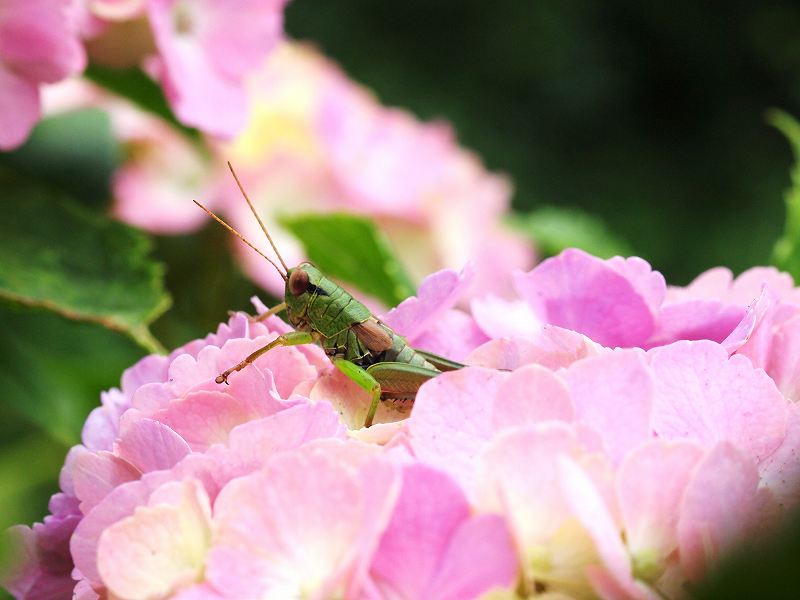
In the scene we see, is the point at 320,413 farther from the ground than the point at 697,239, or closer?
farther from the ground

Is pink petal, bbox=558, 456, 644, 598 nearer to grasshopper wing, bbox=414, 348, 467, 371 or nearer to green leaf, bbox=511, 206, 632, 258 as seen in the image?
grasshopper wing, bbox=414, 348, 467, 371

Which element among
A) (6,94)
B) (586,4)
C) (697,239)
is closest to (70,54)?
(6,94)

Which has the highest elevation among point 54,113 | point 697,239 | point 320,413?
point 320,413

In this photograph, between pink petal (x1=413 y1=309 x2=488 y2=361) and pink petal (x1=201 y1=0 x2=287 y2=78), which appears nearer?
pink petal (x1=413 y1=309 x2=488 y2=361)

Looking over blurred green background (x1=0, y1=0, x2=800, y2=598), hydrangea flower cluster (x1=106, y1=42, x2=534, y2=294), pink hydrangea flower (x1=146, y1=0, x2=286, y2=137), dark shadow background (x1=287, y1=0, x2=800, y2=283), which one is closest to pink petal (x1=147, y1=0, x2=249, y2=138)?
pink hydrangea flower (x1=146, y1=0, x2=286, y2=137)

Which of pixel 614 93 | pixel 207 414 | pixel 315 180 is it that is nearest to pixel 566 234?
pixel 315 180

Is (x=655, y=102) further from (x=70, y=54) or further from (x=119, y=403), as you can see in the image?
(x=119, y=403)

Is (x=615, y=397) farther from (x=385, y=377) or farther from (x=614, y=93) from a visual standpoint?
(x=614, y=93)
